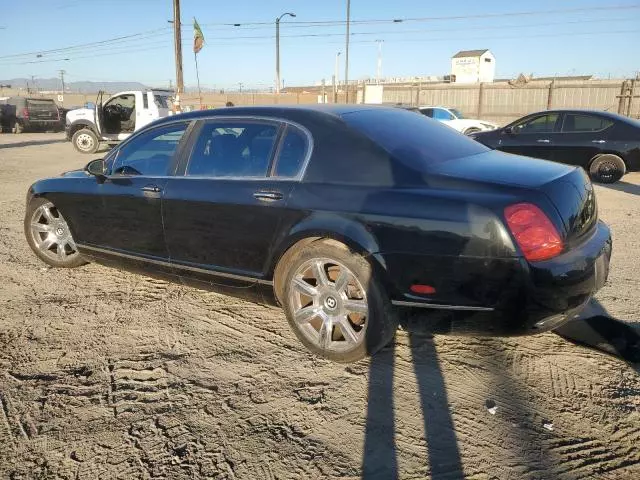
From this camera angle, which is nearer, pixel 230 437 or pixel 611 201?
pixel 230 437

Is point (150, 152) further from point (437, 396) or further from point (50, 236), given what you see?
point (437, 396)

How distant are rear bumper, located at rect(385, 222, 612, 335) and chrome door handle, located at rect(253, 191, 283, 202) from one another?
83 centimetres

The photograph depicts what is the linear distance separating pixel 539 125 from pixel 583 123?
2.56ft

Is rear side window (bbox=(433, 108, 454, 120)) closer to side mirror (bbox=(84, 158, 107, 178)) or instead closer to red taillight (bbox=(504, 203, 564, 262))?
side mirror (bbox=(84, 158, 107, 178))

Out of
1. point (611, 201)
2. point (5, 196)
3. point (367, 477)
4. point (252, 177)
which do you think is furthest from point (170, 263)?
point (611, 201)

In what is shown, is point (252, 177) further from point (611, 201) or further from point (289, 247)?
point (611, 201)

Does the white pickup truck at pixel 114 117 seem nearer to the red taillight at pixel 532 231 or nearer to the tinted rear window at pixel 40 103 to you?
the tinted rear window at pixel 40 103

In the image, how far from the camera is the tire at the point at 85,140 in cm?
1691

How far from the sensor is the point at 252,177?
337 centimetres

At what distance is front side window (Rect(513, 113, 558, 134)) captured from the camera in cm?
1006

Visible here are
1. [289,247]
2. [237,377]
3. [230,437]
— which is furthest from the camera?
[289,247]

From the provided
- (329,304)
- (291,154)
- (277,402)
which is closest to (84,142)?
(291,154)

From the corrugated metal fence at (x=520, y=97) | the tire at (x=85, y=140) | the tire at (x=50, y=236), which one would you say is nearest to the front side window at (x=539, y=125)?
the tire at (x=50, y=236)

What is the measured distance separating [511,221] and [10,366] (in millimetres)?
3001
